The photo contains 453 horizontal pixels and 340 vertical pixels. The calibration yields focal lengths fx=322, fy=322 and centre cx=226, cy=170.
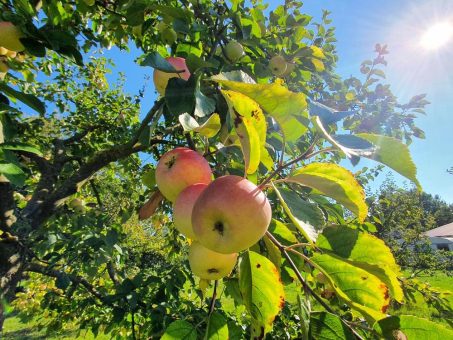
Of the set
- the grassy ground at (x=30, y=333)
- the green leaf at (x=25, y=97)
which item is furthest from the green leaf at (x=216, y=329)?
the grassy ground at (x=30, y=333)

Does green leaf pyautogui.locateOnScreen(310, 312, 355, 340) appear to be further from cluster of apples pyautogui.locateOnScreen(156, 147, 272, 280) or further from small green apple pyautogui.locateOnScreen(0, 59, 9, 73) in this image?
small green apple pyautogui.locateOnScreen(0, 59, 9, 73)

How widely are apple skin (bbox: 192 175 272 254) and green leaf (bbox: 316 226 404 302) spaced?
0.76 ft

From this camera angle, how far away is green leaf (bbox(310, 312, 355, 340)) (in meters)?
0.79

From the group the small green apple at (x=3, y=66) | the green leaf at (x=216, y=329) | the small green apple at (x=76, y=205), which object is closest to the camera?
the green leaf at (x=216, y=329)

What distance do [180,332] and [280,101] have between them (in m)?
0.78

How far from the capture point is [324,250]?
2.88 ft

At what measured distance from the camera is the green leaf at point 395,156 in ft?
2.36

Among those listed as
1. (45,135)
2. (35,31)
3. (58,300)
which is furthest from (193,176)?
(45,135)

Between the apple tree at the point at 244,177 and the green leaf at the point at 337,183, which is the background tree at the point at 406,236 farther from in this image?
the green leaf at the point at 337,183

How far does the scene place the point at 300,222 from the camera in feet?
2.60

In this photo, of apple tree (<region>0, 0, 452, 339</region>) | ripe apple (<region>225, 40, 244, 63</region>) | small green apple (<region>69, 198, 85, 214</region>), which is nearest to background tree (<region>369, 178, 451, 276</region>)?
apple tree (<region>0, 0, 452, 339</region>)

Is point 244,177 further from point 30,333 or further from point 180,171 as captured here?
point 30,333

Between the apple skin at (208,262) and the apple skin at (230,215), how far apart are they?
0.19 meters

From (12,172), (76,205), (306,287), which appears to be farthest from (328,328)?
(76,205)
